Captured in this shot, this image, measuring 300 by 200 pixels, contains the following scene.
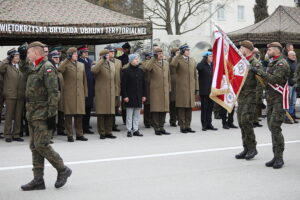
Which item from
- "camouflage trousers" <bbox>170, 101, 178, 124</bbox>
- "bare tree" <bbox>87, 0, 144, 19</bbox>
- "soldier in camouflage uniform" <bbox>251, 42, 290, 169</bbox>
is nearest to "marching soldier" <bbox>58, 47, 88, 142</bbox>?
"camouflage trousers" <bbox>170, 101, 178, 124</bbox>

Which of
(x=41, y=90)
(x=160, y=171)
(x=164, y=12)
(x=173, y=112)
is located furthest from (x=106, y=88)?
(x=164, y=12)

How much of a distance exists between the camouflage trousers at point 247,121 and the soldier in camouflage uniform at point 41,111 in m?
3.39

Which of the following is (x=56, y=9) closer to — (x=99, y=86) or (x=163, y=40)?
(x=99, y=86)

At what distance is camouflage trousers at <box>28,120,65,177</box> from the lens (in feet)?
22.8

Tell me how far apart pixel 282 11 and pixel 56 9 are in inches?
356

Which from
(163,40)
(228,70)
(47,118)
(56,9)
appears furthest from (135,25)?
(163,40)

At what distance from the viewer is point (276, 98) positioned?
8.60 metres

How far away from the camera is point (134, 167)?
860 cm

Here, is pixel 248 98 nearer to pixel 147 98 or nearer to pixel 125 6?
pixel 147 98

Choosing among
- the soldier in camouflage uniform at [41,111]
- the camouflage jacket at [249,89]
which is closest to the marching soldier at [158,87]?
the camouflage jacket at [249,89]

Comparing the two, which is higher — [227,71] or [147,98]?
[227,71]

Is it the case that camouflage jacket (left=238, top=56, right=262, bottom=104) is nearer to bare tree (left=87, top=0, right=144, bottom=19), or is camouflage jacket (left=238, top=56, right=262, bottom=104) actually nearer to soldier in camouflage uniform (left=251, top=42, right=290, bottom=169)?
soldier in camouflage uniform (left=251, top=42, right=290, bottom=169)

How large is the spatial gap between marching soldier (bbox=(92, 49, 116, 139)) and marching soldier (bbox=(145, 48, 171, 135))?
1.11 metres

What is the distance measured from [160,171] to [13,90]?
516 cm
